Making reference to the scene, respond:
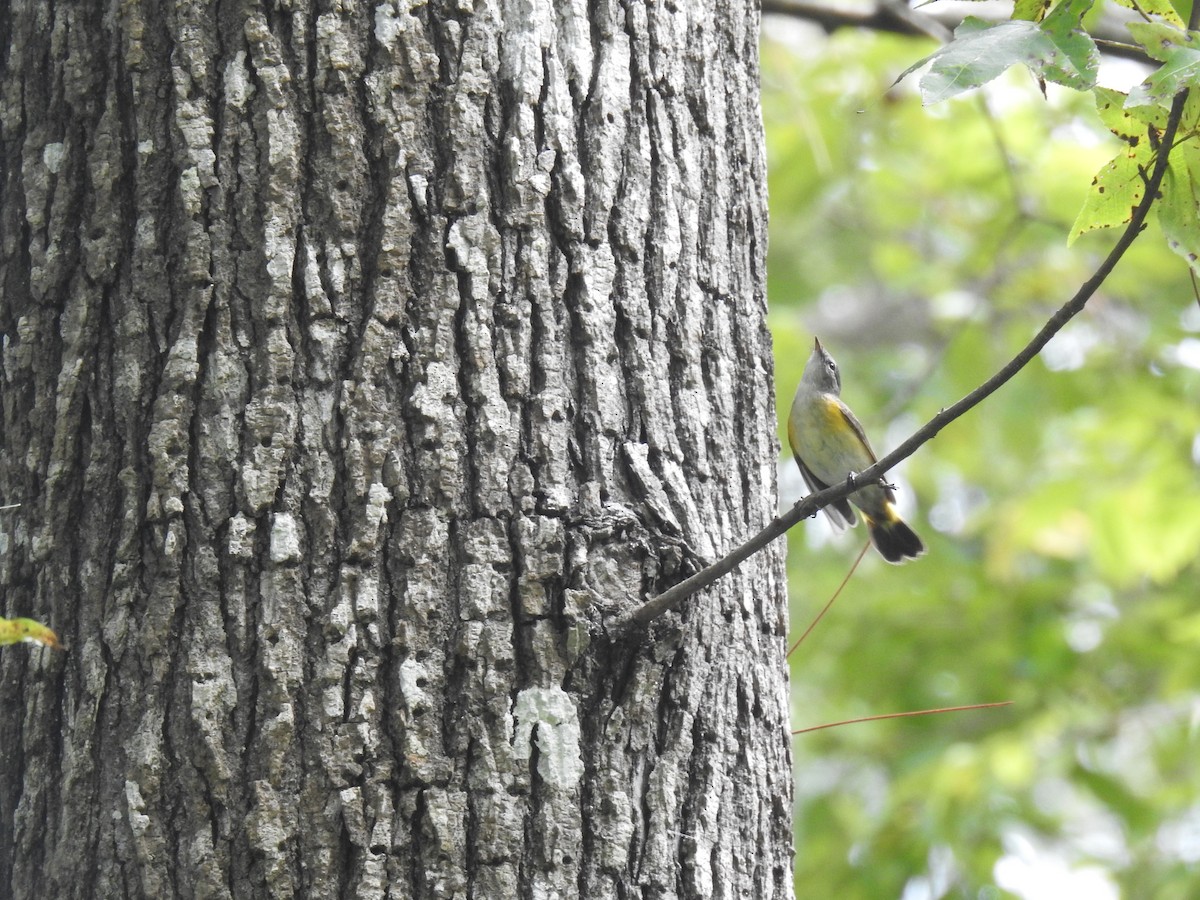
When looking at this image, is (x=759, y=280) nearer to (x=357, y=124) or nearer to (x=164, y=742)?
(x=357, y=124)

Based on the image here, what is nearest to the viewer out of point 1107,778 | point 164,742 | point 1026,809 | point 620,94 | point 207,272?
point 164,742

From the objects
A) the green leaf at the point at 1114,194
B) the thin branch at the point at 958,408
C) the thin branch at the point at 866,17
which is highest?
the thin branch at the point at 866,17

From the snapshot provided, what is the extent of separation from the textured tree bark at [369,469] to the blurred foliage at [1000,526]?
2884mm

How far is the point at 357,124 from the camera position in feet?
5.49

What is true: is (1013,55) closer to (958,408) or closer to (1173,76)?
(1173,76)

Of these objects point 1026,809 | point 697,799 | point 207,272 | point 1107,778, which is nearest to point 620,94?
point 207,272

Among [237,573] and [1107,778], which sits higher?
[1107,778]

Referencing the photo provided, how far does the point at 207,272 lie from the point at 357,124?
0.30 meters

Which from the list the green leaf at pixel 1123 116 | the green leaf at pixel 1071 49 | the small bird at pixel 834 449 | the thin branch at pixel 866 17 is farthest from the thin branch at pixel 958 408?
the thin branch at pixel 866 17

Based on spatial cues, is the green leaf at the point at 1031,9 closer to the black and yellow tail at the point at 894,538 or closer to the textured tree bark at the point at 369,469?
the textured tree bark at the point at 369,469

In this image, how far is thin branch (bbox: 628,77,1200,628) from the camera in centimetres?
136

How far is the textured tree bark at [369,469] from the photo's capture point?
1.51m

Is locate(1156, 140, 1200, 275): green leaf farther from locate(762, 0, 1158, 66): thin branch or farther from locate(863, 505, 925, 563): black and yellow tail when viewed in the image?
locate(762, 0, 1158, 66): thin branch

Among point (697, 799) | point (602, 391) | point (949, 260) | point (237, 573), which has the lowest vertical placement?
point (697, 799)
